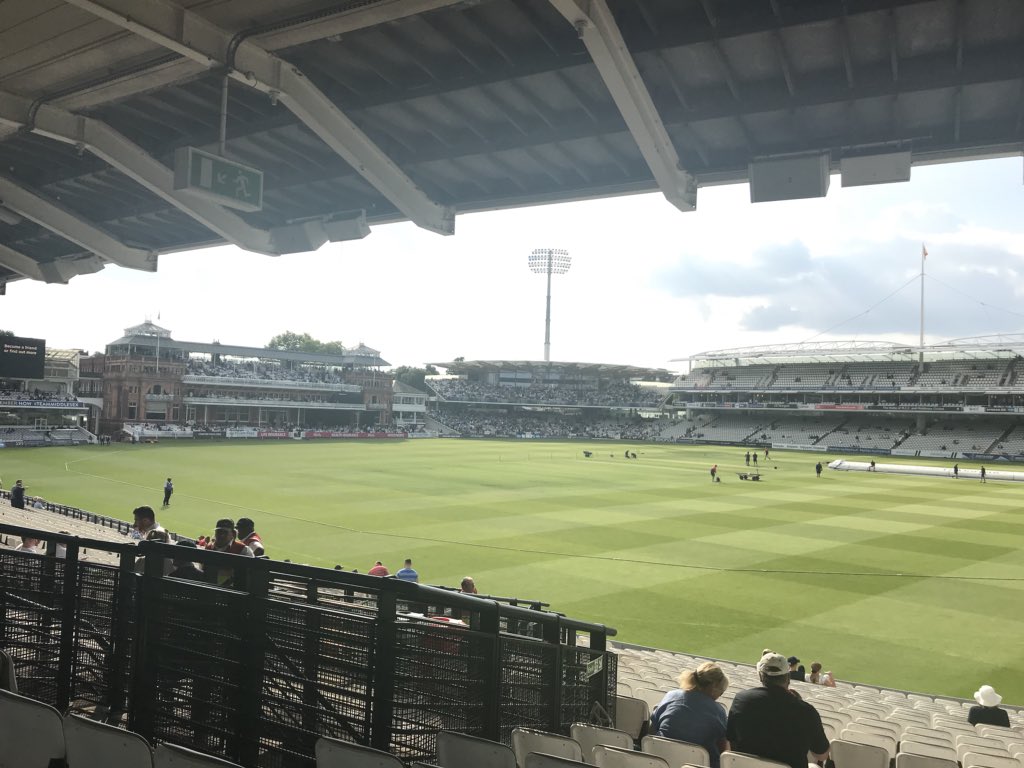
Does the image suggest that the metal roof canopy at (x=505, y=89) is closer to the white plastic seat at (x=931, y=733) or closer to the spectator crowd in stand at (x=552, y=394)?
the white plastic seat at (x=931, y=733)

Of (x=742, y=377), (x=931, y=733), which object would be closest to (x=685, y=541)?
(x=931, y=733)

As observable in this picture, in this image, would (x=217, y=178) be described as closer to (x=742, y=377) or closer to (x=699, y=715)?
(x=699, y=715)

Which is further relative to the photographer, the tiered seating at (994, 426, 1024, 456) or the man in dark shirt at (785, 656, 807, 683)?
the tiered seating at (994, 426, 1024, 456)

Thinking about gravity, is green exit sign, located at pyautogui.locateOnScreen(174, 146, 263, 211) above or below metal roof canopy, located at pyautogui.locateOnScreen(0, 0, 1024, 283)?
below

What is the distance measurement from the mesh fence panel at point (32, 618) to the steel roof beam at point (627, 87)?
5.49m

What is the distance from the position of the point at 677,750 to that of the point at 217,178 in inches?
297

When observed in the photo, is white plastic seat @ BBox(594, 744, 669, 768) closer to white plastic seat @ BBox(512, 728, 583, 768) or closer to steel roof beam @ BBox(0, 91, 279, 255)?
white plastic seat @ BBox(512, 728, 583, 768)

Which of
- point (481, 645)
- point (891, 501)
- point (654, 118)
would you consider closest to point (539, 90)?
point (654, 118)

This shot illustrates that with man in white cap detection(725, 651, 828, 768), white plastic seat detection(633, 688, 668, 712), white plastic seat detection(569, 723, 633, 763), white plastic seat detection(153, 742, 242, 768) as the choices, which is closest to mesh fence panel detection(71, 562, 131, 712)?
white plastic seat detection(153, 742, 242, 768)

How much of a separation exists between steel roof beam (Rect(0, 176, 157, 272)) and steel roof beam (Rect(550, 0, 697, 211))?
987 centimetres

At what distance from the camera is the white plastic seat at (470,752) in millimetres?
3406

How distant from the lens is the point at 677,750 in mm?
4441

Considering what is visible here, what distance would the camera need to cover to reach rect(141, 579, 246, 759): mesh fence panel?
4.01 metres

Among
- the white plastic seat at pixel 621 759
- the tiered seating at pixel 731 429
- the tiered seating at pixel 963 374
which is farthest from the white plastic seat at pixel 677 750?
the tiered seating at pixel 731 429
